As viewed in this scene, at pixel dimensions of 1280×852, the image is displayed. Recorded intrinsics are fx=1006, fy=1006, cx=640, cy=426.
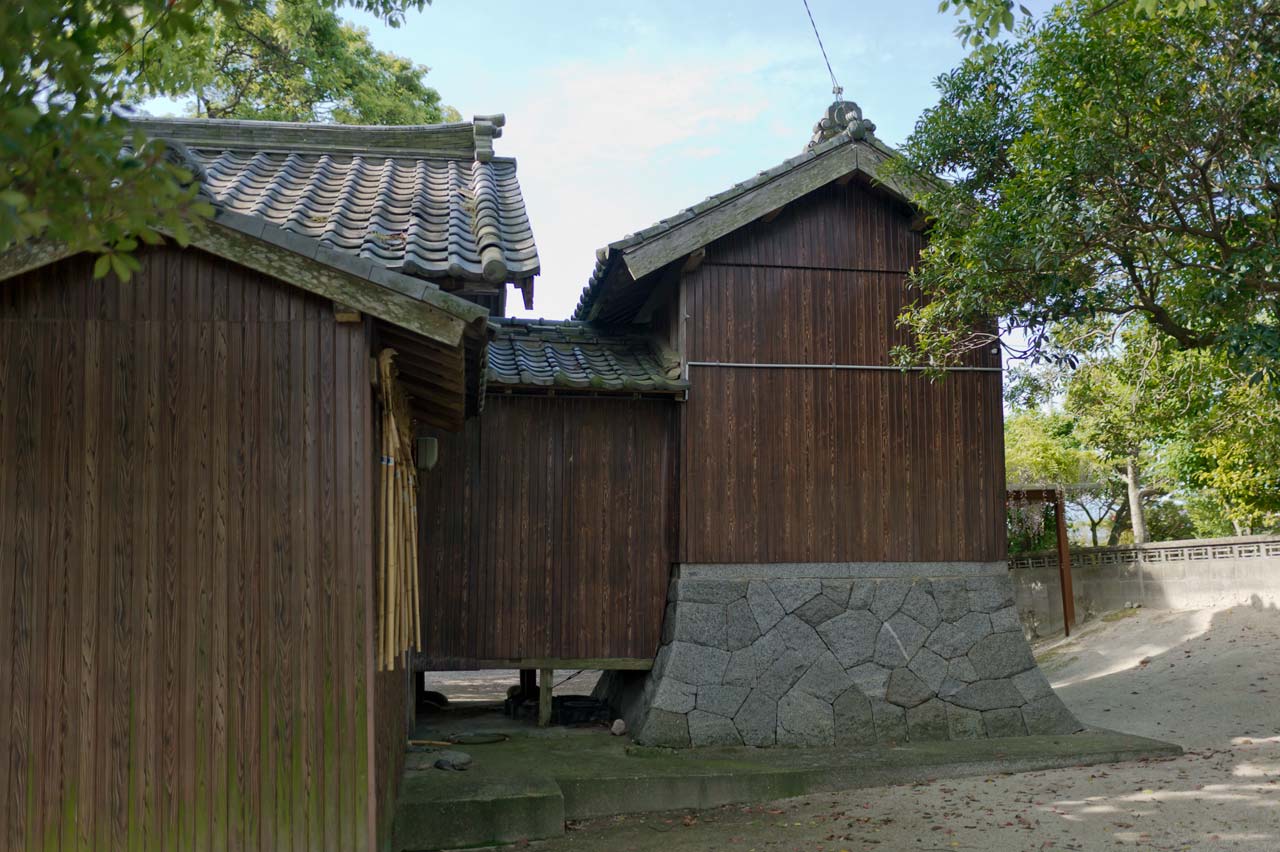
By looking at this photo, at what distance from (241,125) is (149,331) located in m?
4.11

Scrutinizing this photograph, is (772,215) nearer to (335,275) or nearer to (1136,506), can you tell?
(335,275)

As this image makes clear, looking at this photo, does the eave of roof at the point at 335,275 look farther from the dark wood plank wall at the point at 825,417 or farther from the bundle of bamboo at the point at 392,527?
the dark wood plank wall at the point at 825,417

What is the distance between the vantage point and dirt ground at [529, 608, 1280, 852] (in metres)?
6.76

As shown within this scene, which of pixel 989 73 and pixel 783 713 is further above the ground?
pixel 989 73

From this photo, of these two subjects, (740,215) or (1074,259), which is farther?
(740,215)

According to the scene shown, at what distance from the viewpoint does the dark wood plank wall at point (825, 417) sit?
32.1 ft

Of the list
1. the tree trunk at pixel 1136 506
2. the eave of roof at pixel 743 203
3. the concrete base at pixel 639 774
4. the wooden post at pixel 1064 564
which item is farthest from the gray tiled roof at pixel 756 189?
the tree trunk at pixel 1136 506

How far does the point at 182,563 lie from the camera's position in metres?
5.01

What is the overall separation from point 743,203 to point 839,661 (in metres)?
4.50

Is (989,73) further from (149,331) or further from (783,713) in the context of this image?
(149,331)

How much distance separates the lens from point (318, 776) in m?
4.96

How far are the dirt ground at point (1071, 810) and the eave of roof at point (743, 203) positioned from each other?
4873mm

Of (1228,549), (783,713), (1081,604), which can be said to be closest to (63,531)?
(783,713)

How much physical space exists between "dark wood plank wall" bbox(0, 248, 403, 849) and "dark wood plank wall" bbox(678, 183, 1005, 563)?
4995 millimetres
